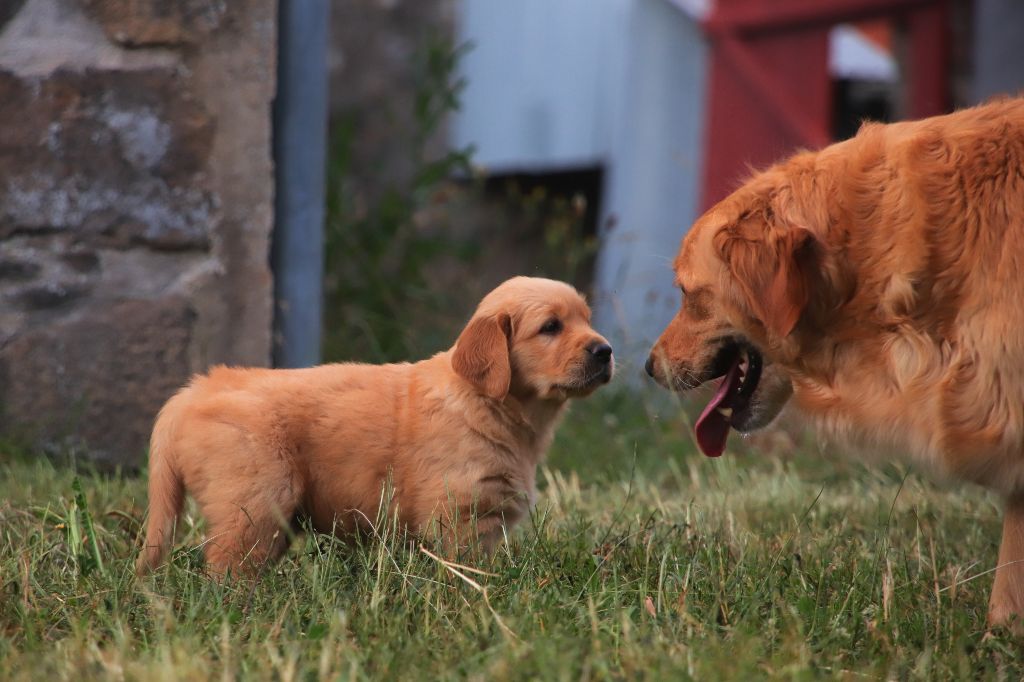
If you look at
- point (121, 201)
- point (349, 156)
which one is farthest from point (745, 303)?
point (349, 156)

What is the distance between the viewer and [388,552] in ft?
9.59

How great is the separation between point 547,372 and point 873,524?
1.21 metres

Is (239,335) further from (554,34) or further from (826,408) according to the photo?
(554,34)

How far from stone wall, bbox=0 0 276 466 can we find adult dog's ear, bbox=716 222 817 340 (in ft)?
6.48

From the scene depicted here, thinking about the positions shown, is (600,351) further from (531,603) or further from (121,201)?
(121,201)

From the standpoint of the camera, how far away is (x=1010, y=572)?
124 inches

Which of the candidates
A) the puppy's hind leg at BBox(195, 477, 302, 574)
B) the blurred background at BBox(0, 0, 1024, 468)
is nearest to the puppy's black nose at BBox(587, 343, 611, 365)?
the puppy's hind leg at BBox(195, 477, 302, 574)

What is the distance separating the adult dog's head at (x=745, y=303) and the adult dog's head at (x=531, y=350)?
187mm

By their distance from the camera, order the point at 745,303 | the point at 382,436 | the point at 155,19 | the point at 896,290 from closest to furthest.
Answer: the point at 896,290 → the point at 745,303 → the point at 382,436 → the point at 155,19

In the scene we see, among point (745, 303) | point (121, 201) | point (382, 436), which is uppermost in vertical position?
point (121, 201)

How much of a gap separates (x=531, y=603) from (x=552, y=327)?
104 centimetres

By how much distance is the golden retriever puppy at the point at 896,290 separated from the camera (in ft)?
9.18

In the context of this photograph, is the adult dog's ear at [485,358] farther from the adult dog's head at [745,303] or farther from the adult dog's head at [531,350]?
the adult dog's head at [745,303]

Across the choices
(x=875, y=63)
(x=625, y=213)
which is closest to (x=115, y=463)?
(x=625, y=213)
